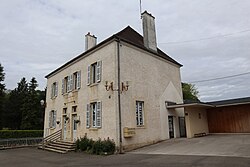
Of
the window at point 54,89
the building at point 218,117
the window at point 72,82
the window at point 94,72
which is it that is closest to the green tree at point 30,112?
the window at point 54,89

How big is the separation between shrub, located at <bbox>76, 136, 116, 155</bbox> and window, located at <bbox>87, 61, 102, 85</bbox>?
3.71 m

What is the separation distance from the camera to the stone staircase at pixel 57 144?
13078mm

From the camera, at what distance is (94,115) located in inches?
526

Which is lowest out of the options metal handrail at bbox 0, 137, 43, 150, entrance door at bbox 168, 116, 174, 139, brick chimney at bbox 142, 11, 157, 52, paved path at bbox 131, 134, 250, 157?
metal handrail at bbox 0, 137, 43, 150

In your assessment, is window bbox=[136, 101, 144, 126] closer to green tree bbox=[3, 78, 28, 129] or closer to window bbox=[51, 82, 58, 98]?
window bbox=[51, 82, 58, 98]

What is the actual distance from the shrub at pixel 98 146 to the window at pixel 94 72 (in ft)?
12.2

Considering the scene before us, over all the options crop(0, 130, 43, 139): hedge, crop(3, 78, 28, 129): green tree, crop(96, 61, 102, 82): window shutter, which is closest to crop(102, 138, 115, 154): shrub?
crop(96, 61, 102, 82): window shutter

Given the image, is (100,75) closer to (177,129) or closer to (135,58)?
(135,58)

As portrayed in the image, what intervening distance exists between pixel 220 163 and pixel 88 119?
8545mm

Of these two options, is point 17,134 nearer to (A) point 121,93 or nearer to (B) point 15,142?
(B) point 15,142

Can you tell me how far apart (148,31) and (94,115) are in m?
7.18

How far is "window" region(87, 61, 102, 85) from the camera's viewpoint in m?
13.3

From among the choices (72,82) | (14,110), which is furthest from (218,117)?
(14,110)

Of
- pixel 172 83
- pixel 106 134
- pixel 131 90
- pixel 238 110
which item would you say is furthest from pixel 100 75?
pixel 238 110
